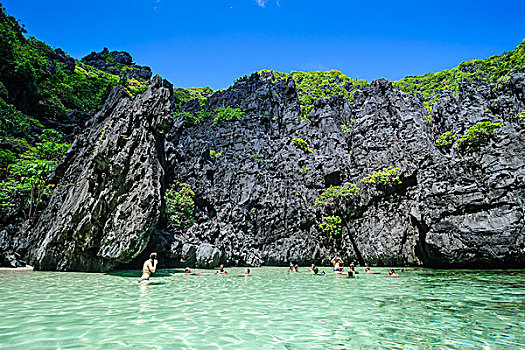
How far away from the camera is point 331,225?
29.7 meters

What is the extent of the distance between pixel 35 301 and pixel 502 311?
12634mm

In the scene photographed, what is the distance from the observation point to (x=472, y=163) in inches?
883

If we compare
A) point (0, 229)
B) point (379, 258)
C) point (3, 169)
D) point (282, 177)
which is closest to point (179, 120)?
point (282, 177)

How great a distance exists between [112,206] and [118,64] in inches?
2866

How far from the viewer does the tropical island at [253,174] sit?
1888 centimetres

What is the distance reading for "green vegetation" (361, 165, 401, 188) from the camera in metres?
27.8

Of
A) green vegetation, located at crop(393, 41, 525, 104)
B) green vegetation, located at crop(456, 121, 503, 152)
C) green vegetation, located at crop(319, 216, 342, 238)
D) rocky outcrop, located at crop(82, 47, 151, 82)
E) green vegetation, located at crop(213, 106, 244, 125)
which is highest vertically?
rocky outcrop, located at crop(82, 47, 151, 82)

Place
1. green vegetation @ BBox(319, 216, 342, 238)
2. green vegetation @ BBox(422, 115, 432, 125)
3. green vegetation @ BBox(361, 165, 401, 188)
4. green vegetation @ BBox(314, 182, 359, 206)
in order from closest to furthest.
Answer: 1. green vegetation @ BBox(361, 165, 401, 188)
2. green vegetation @ BBox(319, 216, 342, 238)
3. green vegetation @ BBox(314, 182, 359, 206)
4. green vegetation @ BBox(422, 115, 432, 125)

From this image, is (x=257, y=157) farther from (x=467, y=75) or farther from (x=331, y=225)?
(x=467, y=75)

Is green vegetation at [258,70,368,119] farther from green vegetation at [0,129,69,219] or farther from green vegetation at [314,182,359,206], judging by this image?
green vegetation at [0,129,69,219]

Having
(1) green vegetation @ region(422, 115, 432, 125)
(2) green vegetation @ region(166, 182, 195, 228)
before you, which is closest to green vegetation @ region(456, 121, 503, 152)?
(1) green vegetation @ region(422, 115, 432, 125)

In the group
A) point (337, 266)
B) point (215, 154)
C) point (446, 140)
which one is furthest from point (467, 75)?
point (337, 266)

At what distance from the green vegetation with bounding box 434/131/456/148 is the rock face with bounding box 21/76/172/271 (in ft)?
95.8

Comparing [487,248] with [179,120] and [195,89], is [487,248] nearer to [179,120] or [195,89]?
[179,120]
